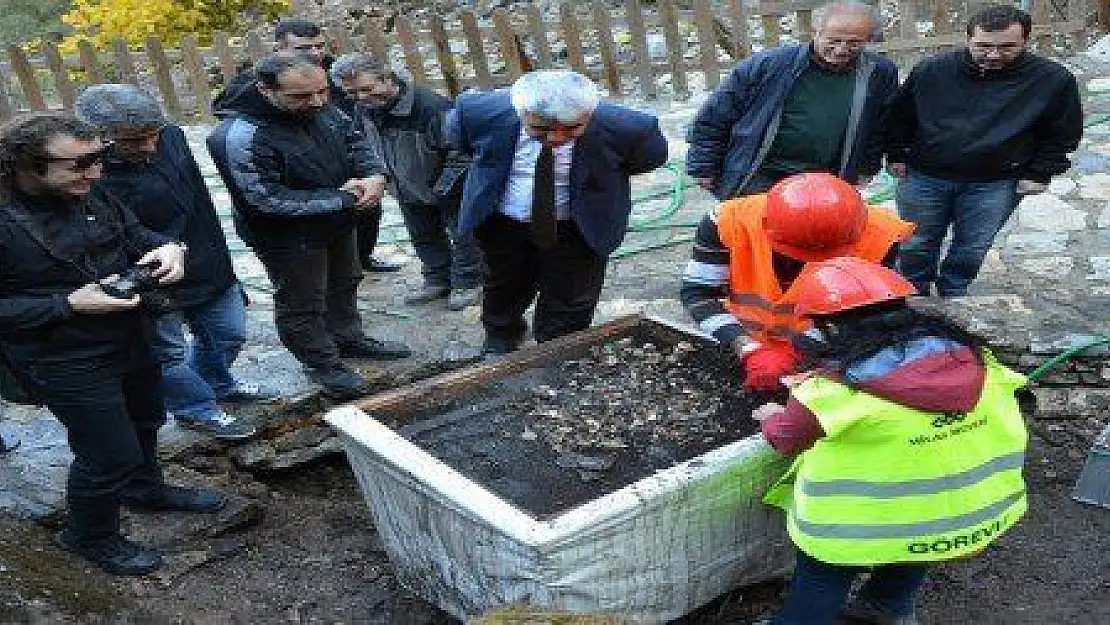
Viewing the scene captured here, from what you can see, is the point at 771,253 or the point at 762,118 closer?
the point at 771,253

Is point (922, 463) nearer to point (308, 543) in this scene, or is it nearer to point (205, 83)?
point (308, 543)

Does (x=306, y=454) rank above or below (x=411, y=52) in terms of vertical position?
below

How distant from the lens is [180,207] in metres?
4.25

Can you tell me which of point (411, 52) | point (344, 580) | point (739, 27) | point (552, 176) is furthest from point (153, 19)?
point (344, 580)

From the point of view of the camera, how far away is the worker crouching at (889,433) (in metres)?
2.86

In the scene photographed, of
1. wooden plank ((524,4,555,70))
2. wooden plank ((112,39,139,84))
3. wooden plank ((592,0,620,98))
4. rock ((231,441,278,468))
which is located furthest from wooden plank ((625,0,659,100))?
rock ((231,441,278,468))

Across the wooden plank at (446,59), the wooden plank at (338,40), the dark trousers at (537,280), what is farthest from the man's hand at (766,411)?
the wooden plank at (338,40)

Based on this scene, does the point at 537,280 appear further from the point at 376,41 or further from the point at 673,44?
the point at 376,41

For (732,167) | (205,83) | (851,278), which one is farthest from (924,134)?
(205,83)

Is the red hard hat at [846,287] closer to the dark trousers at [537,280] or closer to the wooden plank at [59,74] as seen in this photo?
the dark trousers at [537,280]

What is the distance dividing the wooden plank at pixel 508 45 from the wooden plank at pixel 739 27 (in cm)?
197

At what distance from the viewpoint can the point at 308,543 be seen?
169 inches

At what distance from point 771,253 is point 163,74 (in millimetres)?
8682

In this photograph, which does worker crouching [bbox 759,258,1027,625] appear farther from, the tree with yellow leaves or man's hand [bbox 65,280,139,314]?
the tree with yellow leaves
